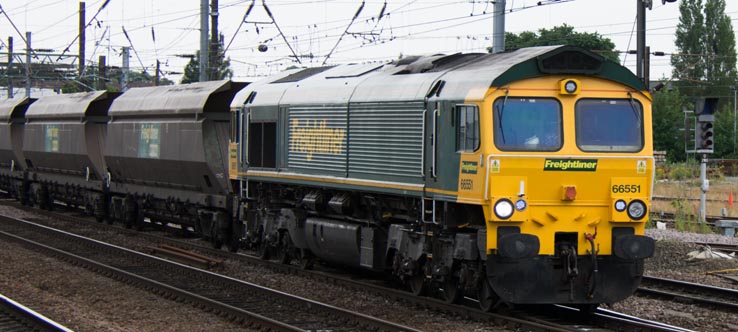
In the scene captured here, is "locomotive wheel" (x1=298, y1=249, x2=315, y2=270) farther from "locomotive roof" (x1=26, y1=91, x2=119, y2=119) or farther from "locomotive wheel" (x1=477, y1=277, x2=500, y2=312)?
"locomotive roof" (x1=26, y1=91, x2=119, y2=119)

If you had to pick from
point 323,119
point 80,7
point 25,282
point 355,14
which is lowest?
point 25,282

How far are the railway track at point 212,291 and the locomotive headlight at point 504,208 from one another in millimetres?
1776

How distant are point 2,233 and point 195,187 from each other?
5.09 meters

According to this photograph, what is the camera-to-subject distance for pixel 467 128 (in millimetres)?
12609

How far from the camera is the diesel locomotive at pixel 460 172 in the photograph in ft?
40.6

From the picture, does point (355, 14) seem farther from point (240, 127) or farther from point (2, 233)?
point (2, 233)

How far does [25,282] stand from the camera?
1689 centimetres

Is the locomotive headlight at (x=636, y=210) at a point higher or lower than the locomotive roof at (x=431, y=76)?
lower

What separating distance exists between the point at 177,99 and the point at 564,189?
44.1ft

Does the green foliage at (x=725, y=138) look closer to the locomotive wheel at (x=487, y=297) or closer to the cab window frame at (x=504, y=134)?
the cab window frame at (x=504, y=134)

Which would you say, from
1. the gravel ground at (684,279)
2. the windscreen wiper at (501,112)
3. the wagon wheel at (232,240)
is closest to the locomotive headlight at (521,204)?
the windscreen wiper at (501,112)

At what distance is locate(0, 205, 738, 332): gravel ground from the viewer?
12835 mm

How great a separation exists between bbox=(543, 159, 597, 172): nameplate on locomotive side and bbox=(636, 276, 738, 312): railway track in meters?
2.94

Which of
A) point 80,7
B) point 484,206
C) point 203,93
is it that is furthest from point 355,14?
point 80,7
